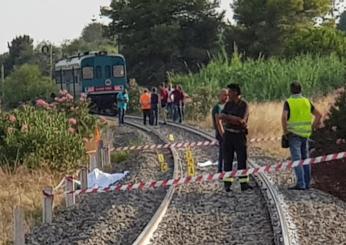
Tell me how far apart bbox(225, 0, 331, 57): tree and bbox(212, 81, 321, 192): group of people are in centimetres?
4934

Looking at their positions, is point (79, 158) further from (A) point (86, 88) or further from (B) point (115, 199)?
(A) point (86, 88)

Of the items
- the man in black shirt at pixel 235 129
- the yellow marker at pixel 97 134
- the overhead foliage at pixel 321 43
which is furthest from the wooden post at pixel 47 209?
the overhead foliage at pixel 321 43

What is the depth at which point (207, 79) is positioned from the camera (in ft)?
148

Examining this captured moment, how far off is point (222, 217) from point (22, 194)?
5195 millimetres

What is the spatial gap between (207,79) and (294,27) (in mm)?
22971

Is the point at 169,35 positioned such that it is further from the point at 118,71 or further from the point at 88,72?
the point at 88,72

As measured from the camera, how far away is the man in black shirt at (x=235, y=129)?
14.1 meters

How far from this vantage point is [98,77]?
4688 centimetres

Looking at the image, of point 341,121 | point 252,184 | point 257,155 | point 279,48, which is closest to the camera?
point 252,184

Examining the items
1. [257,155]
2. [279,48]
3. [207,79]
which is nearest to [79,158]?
[257,155]

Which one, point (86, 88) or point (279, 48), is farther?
point (279, 48)

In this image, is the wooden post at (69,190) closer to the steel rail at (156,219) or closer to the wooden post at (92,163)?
the steel rail at (156,219)

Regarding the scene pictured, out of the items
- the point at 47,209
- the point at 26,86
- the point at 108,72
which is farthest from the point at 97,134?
the point at 26,86

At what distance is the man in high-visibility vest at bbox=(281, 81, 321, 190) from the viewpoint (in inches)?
565
